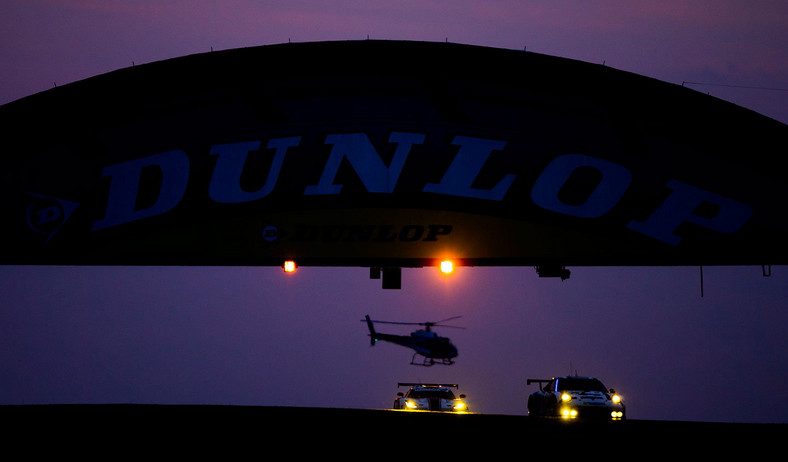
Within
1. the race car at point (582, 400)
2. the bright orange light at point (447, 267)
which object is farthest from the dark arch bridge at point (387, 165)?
the race car at point (582, 400)

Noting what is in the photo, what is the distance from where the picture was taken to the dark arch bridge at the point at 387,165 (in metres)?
22.1

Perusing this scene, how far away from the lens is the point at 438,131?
22.3 m

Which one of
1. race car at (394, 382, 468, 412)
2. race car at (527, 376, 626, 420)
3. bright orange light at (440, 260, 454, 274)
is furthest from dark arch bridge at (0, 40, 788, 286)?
race car at (394, 382, 468, 412)

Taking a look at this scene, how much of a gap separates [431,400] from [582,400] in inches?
193

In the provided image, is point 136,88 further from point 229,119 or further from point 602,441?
point 602,441

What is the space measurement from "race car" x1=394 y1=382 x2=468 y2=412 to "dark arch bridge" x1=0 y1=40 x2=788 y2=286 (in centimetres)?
668

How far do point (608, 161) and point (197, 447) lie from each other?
13.7 m

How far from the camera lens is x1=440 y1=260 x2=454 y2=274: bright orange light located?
22.4m

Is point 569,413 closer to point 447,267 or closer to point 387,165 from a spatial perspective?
point 447,267

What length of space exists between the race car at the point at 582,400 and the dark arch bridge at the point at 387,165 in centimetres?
405

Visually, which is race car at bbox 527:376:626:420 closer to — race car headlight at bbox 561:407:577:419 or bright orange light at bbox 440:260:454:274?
race car headlight at bbox 561:407:577:419

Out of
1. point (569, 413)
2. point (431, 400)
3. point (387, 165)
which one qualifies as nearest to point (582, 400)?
point (569, 413)

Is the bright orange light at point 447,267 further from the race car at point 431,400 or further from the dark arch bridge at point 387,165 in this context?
the race car at point 431,400

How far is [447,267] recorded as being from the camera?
22.5 m
